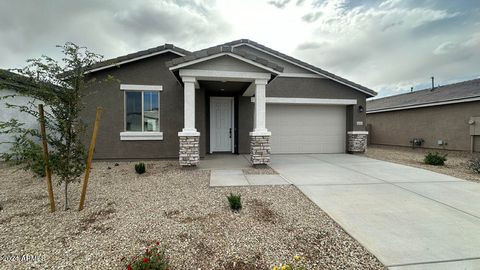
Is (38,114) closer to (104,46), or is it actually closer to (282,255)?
(282,255)

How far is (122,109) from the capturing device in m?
7.65

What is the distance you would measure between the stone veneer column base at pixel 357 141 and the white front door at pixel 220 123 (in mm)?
5765

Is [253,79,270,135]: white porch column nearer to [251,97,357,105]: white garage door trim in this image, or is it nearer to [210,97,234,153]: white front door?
[251,97,357,105]: white garage door trim

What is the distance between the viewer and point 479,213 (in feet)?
10.6

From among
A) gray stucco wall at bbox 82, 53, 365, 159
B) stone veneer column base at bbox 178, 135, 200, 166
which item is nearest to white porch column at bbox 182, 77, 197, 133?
stone veneer column base at bbox 178, 135, 200, 166

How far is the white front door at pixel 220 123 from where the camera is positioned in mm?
9070

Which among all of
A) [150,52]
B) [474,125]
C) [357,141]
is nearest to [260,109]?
[150,52]

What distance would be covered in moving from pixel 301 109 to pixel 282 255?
8.24 metres

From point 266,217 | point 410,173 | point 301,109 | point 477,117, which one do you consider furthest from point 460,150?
point 266,217

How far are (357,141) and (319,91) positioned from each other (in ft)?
9.99

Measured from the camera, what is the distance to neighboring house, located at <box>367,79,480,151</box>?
10.1 meters

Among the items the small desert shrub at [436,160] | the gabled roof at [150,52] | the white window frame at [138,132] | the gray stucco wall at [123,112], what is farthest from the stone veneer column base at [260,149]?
the small desert shrub at [436,160]

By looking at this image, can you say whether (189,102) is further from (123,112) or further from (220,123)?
(123,112)

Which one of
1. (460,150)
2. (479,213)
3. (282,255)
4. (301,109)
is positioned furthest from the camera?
(460,150)
